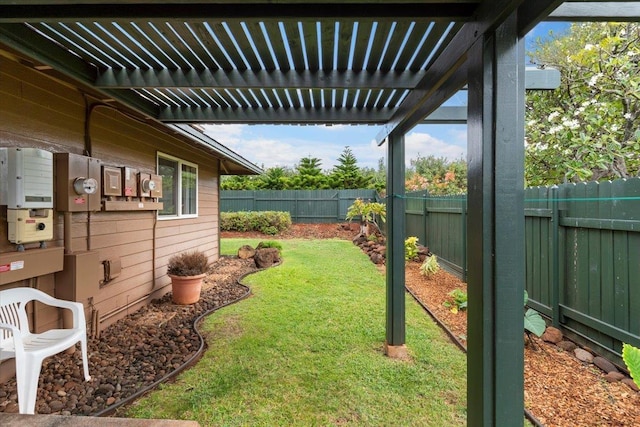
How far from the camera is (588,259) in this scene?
268cm

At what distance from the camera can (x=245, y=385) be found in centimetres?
240

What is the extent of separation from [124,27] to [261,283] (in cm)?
431

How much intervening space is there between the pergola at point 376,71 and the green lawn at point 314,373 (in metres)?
0.45

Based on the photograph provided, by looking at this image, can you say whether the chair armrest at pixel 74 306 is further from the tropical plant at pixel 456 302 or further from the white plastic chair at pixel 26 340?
the tropical plant at pixel 456 302

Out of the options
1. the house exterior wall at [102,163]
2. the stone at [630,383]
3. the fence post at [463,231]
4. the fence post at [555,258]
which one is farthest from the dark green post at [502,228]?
the fence post at [463,231]

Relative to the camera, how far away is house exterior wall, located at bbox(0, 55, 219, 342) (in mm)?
2488

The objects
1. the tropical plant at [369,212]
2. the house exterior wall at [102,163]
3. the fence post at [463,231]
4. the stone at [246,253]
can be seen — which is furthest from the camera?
the tropical plant at [369,212]

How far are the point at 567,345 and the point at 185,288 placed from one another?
4.39 metres

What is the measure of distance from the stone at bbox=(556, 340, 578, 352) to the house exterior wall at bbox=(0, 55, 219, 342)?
4.44 m

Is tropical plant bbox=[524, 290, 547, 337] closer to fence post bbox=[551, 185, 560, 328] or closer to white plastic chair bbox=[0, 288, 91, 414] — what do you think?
fence post bbox=[551, 185, 560, 328]

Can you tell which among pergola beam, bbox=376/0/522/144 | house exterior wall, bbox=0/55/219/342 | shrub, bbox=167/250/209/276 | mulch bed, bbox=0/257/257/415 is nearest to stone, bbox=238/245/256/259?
house exterior wall, bbox=0/55/219/342

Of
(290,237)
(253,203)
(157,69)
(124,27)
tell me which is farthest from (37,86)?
(253,203)

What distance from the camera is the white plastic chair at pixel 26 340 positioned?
6.20 ft

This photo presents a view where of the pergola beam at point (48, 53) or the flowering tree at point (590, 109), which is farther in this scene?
the flowering tree at point (590, 109)
